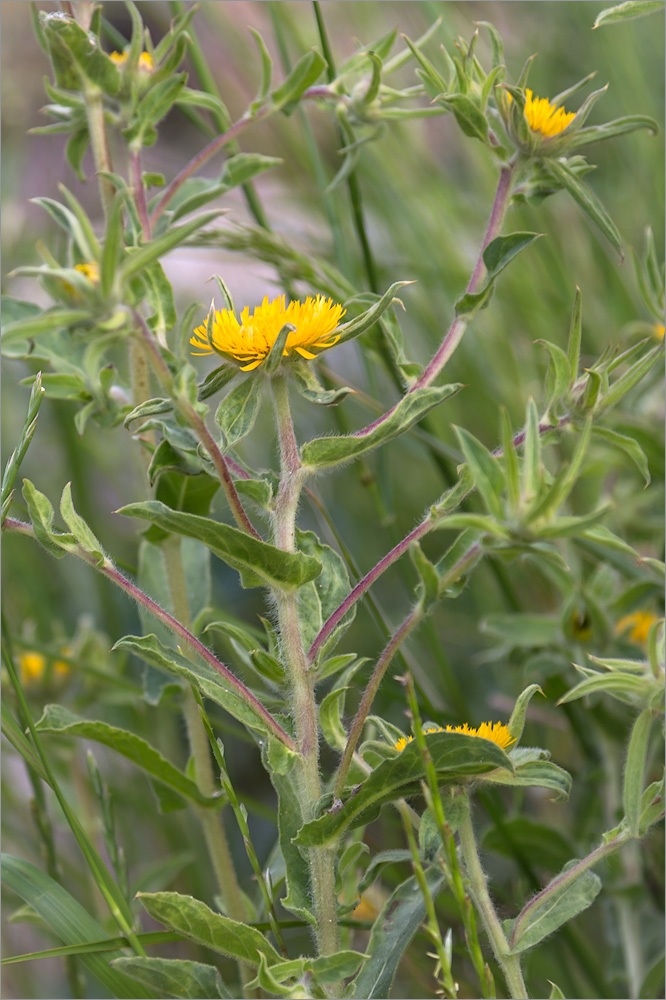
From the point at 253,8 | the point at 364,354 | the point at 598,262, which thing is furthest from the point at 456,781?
the point at 253,8

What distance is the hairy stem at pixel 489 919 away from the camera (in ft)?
2.20

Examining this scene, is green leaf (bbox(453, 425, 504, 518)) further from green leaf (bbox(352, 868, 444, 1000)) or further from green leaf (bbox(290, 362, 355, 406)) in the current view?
green leaf (bbox(352, 868, 444, 1000))

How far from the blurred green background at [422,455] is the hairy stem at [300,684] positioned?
0.32m

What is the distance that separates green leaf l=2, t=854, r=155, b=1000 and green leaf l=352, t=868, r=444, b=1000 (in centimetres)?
20

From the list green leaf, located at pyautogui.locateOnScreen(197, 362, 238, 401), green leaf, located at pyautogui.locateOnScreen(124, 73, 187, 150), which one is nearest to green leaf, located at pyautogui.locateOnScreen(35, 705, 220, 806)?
green leaf, located at pyautogui.locateOnScreen(197, 362, 238, 401)

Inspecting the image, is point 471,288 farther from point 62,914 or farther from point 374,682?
point 62,914

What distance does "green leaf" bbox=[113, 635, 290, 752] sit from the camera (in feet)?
2.12

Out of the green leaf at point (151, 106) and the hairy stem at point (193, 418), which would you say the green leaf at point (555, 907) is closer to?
the hairy stem at point (193, 418)

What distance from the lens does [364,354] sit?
1257mm

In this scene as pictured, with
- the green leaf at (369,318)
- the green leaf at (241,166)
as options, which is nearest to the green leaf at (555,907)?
the green leaf at (369,318)

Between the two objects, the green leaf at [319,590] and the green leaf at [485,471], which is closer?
the green leaf at [485,471]

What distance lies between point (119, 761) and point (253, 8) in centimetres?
241

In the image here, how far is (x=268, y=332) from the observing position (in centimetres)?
64

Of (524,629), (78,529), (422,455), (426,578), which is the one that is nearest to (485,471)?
(426,578)
